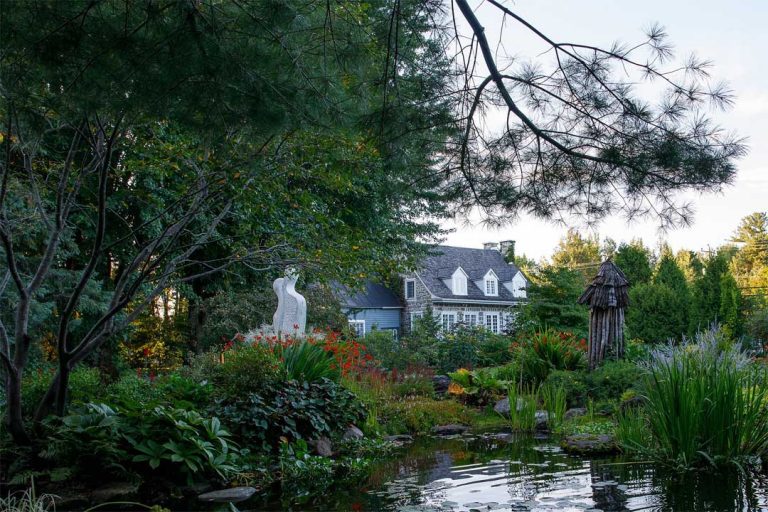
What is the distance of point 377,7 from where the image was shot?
5527mm

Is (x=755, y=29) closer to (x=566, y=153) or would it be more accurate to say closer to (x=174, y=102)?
(x=566, y=153)

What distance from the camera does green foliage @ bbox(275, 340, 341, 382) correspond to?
7.76 meters

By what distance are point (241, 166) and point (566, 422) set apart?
547 centimetres

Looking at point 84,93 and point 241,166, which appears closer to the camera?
point 84,93

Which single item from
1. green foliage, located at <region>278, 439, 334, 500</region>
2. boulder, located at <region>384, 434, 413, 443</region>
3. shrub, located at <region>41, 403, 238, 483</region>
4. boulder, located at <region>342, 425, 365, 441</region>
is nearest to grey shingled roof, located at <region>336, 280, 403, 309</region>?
boulder, located at <region>384, 434, 413, 443</region>

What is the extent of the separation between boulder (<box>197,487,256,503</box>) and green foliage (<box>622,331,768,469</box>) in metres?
3.48

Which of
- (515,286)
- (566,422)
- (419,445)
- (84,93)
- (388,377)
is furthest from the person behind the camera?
(515,286)

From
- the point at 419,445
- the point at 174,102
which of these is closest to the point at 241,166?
the point at 174,102

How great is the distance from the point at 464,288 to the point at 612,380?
18.6 m

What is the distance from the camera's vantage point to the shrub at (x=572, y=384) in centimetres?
1020

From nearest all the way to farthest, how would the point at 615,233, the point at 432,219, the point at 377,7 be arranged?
the point at 615,233, the point at 377,7, the point at 432,219

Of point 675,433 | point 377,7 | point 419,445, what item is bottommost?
point 419,445

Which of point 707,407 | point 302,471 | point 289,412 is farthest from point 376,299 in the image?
point 707,407

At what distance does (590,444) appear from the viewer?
7078 millimetres
